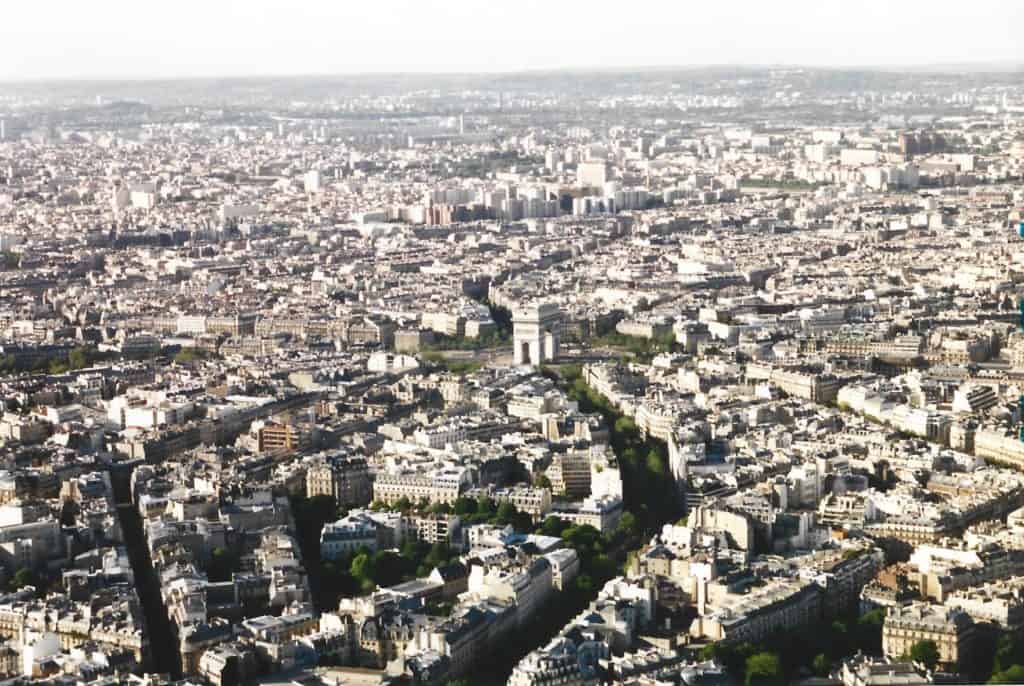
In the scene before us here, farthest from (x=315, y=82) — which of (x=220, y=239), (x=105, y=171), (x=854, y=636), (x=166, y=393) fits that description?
(x=854, y=636)

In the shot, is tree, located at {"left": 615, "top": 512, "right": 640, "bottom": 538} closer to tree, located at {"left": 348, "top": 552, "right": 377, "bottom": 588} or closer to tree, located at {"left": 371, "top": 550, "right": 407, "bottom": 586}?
tree, located at {"left": 371, "top": 550, "right": 407, "bottom": 586}

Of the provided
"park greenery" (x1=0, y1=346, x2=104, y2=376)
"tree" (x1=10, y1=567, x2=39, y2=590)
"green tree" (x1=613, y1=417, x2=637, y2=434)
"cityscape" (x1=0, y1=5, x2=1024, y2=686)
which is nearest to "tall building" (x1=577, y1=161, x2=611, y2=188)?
"cityscape" (x1=0, y1=5, x2=1024, y2=686)

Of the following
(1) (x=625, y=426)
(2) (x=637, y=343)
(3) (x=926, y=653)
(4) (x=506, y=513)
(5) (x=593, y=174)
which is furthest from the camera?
(5) (x=593, y=174)

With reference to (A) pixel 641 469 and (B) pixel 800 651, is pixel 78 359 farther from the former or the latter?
(B) pixel 800 651

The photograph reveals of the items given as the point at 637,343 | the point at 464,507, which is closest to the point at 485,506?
the point at 464,507

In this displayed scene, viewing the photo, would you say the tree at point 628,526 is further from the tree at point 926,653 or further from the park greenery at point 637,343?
the park greenery at point 637,343

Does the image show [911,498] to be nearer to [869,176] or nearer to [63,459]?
[63,459]
